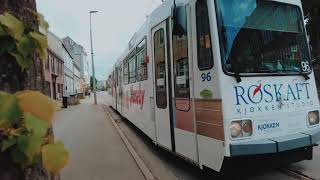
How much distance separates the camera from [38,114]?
4.83ft

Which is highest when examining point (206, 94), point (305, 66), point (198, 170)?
point (305, 66)

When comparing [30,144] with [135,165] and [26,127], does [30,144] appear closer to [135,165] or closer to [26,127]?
[26,127]

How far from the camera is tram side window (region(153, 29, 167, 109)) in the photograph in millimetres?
8070

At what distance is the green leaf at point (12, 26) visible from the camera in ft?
5.06

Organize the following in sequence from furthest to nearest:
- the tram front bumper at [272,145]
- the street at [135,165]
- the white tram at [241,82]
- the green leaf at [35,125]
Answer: the street at [135,165] < the white tram at [241,82] < the tram front bumper at [272,145] < the green leaf at [35,125]

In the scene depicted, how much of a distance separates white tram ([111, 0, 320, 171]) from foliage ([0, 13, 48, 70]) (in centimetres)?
440

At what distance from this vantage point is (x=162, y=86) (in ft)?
27.0

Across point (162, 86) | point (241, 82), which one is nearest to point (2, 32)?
point (241, 82)

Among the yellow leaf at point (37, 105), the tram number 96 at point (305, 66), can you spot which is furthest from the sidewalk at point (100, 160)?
the yellow leaf at point (37, 105)

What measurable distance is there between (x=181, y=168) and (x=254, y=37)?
308 cm

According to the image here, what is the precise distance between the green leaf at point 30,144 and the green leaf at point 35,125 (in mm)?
14

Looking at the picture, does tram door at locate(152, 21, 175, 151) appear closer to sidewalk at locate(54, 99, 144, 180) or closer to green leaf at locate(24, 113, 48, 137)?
sidewalk at locate(54, 99, 144, 180)

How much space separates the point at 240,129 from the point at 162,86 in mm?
2674

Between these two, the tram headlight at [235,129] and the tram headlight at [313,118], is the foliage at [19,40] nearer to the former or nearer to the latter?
the tram headlight at [235,129]
